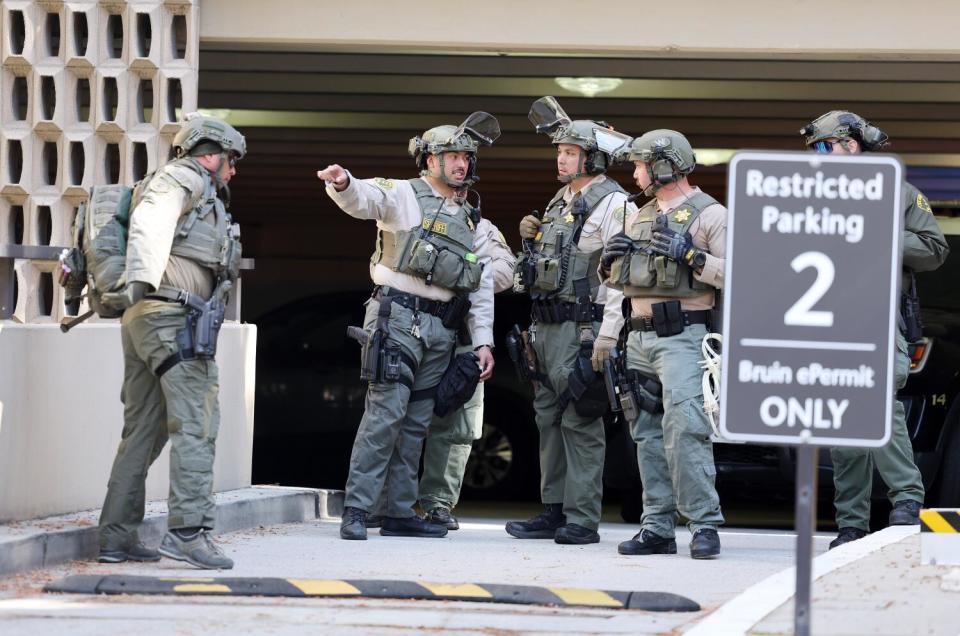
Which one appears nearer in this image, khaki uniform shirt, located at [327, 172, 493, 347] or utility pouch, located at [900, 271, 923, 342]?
khaki uniform shirt, located at [327, 172, 493, 347]

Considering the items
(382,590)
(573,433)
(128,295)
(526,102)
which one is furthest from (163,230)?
(526,102)

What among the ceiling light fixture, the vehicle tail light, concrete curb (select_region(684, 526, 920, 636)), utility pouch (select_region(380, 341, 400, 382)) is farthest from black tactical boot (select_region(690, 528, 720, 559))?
the ceiling light fixture

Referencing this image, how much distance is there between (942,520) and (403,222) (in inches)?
122

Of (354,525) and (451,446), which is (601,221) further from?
(354,525)

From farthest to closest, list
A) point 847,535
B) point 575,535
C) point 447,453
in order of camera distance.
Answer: point 447,453, point 575,535, point 847,535

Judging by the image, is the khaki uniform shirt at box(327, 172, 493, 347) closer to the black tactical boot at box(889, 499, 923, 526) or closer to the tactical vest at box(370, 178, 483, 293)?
the tactical vest at box(370, 178, 483, 293)

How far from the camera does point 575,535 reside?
806 cm

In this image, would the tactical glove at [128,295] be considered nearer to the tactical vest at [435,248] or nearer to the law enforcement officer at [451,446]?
the tactical vest at [435,248]

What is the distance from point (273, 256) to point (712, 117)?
8609 millimetres

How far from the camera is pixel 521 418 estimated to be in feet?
39.7

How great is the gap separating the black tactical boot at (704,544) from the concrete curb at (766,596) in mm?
583

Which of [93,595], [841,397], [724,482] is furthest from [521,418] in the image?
[841,397]

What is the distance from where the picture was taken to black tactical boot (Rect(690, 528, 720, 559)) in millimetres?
7246

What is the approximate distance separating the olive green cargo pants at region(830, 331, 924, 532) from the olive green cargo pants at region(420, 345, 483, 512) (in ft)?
6.41
